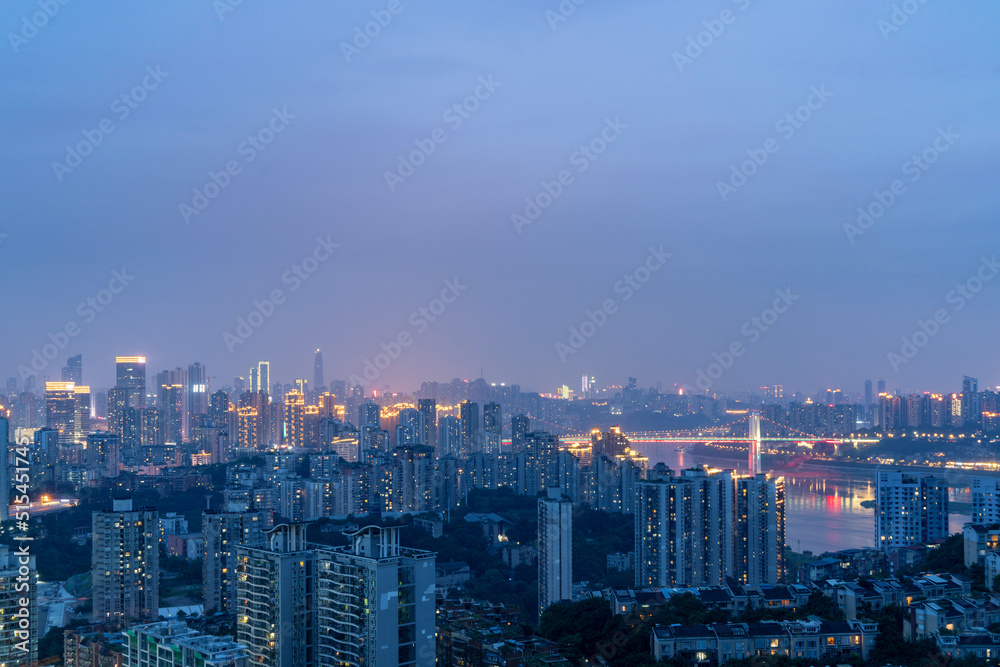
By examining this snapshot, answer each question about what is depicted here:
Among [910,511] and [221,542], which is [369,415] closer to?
[221,542]

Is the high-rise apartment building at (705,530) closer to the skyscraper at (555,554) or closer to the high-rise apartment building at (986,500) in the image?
the skyscraper at (555,554)

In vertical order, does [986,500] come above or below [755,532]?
above

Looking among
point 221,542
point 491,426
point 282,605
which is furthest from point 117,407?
point 282,605

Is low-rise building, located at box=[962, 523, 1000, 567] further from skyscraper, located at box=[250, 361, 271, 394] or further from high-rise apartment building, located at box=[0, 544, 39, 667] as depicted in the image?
skyscraper, located at box=[250, 361, 271, 394]

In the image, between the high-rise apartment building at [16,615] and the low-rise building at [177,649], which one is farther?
the high-rise apartment building at [16,615]

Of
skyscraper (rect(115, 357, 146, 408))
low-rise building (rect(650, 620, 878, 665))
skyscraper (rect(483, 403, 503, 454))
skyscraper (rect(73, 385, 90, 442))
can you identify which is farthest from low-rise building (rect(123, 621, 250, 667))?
skyscraper (rect(115, 357, 146, 408))

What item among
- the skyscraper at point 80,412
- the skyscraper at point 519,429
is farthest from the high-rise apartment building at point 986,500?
the skyscraper at point 80,412
